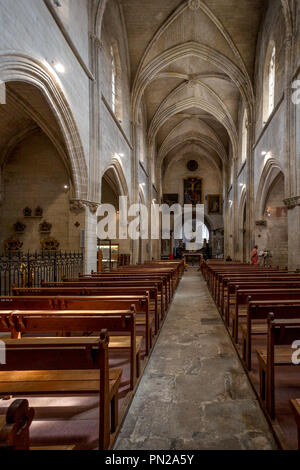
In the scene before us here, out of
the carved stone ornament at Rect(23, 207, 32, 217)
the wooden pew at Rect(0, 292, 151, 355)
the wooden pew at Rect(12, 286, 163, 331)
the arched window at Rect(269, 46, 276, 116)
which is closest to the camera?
the wooden pew at Rect(0, 292, 151, 355)

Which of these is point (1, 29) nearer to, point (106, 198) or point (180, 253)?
point (106, 198)

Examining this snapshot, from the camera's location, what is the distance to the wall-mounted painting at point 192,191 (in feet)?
104

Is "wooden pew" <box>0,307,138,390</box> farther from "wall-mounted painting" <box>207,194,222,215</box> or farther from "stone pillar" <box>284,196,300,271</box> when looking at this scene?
"wall-mounted painting" <box>207,194,222,215</box>

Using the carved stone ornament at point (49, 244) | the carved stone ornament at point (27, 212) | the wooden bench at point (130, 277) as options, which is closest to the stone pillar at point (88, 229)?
the wooden bench at point (130, 277)

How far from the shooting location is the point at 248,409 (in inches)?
106

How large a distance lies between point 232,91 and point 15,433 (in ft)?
71.5

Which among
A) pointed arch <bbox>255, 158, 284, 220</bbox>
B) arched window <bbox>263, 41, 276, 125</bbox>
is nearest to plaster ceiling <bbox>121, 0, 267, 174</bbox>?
arched window <bbox>263, 41, 276, 125</bbox>

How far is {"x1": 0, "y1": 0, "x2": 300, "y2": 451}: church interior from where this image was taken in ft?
7.48

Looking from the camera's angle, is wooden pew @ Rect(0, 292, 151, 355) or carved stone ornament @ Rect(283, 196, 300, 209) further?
carved stone ornament @ Rect(283, 196, 300, 209)

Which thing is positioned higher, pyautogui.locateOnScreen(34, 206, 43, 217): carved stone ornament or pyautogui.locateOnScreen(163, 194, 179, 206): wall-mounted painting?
pyautogui.locateOnScreen(163, 194, 179, 206): wall-mounted painting

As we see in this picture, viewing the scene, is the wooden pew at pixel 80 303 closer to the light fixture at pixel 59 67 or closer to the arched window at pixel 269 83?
the light fixture at pixel 59 67

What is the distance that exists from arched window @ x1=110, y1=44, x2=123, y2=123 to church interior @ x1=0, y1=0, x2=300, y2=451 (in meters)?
0.09


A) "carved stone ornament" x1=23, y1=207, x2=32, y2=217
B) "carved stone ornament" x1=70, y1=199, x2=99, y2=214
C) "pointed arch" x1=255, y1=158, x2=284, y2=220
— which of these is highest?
"pointed arch" x1=255, y1=158, x2=284, y2=220

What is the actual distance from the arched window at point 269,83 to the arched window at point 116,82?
6.69 m
